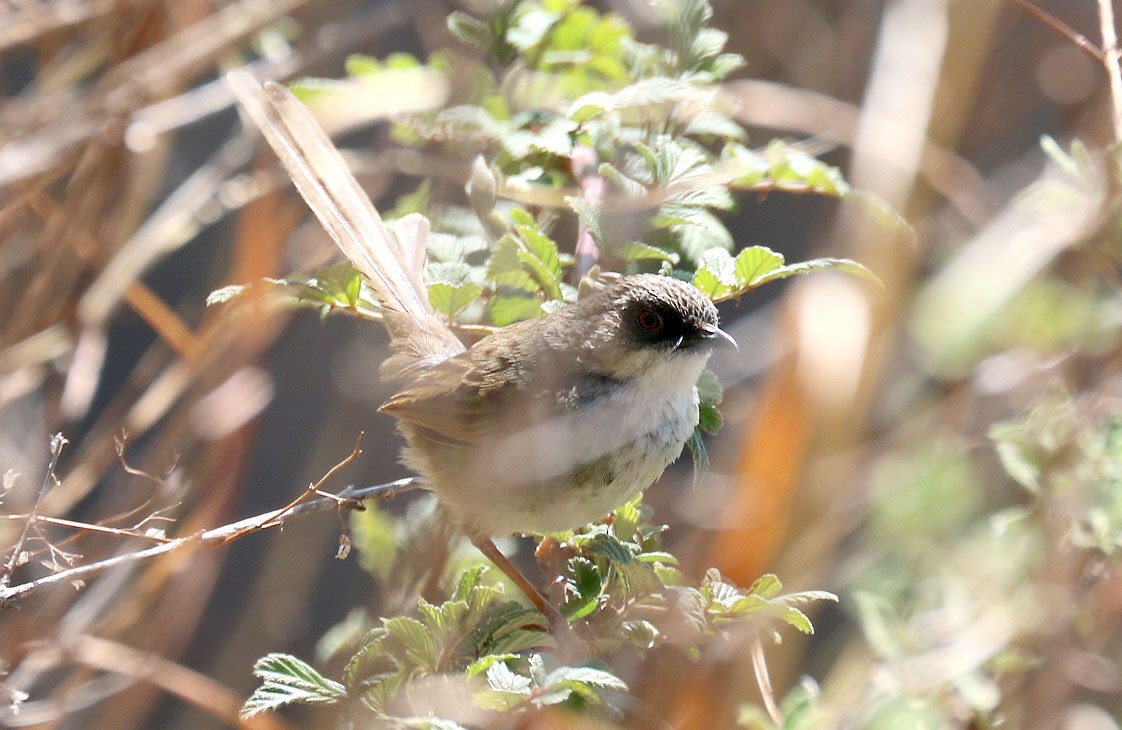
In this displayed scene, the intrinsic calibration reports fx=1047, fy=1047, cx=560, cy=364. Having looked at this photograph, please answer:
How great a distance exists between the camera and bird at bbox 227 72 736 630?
266 centimetres

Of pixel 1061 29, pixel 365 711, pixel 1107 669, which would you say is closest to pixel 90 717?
pixel 365 711

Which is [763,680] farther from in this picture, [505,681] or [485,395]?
[485,395]

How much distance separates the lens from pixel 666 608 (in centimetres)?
217

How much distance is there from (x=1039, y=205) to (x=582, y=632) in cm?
180

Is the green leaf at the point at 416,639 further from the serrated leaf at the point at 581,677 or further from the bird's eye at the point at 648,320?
the bird's eye at the point at 648,320

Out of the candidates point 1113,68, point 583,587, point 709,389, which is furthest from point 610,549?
point 1113,68

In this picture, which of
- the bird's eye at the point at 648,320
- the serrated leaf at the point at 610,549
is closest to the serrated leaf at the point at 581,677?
the serrated leaf at the point at 610,549

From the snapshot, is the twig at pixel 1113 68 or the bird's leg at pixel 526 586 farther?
the twig at pixel 1113 68

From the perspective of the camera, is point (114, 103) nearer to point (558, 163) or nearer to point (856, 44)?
point (558, 163)

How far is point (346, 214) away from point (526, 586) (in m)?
1.25

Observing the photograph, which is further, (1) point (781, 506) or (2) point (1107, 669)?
(2) point (1107, 669)

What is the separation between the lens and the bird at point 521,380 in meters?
2.66

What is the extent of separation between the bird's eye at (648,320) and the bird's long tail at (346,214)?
611 mm

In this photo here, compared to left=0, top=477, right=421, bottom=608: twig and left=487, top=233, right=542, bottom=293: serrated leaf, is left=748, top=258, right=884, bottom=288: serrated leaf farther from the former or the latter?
left=0, top=477, right=421, bottom=608: twig
